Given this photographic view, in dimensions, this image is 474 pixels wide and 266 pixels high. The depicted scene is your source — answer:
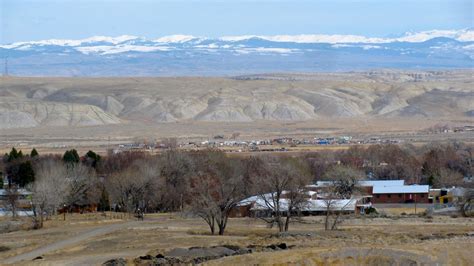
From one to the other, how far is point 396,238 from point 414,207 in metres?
25.4

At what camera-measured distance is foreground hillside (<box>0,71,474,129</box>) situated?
165 m

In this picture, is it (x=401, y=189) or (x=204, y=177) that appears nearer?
(x=204, y=177)

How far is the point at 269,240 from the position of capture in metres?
36.3

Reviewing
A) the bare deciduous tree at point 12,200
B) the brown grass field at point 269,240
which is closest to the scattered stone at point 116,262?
the brown grass field at point 269,240

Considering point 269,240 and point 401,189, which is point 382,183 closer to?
point 401,189

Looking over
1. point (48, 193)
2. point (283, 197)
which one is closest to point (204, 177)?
point (48, 193)

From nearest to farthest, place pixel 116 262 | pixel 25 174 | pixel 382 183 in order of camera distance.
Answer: pixel 116 262 → pixel 25 174 → pixel 382 183

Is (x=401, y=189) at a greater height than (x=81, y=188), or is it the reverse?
(x=81, y=188)

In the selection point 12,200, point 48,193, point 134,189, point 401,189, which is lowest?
point 401,189

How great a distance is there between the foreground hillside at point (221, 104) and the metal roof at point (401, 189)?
98186 mm

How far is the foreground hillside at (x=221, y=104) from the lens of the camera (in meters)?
165

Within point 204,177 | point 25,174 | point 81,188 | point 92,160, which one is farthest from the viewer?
point 92,160

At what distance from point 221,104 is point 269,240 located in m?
141

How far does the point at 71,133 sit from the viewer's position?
143250 millimetres
